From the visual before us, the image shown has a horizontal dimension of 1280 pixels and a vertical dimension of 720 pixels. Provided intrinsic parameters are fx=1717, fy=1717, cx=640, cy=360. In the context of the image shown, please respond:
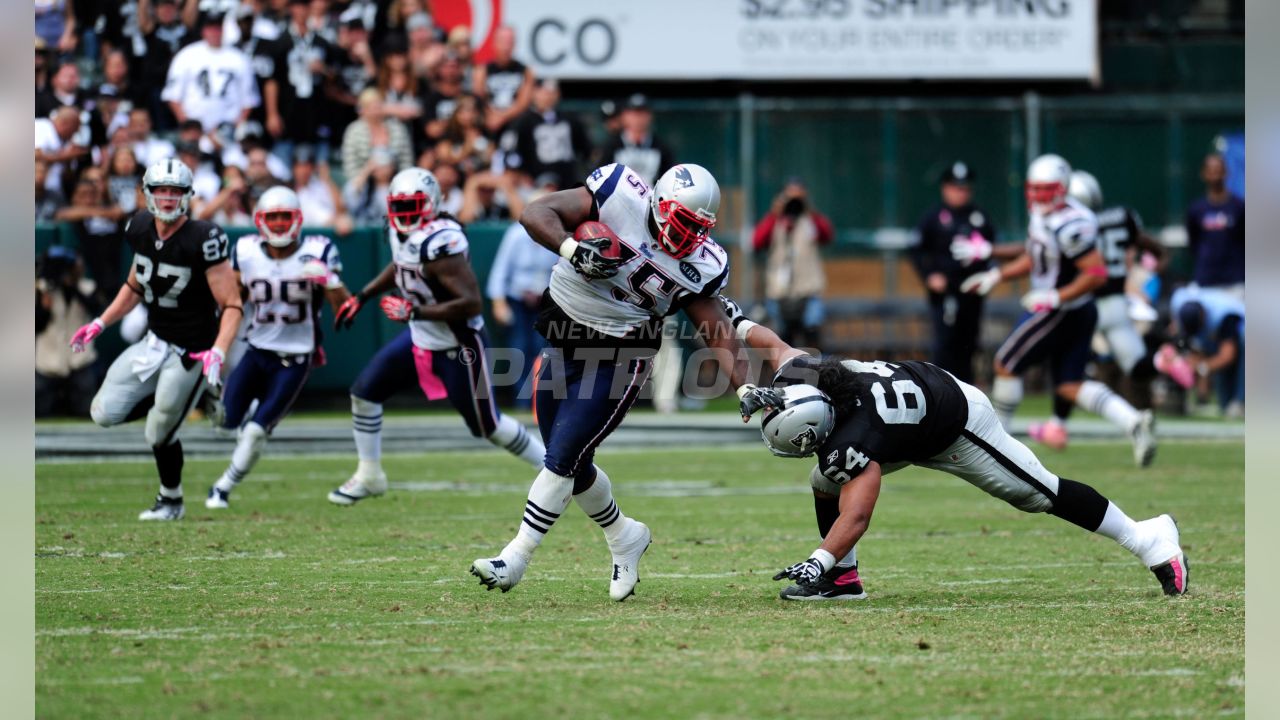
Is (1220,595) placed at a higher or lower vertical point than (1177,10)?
lower

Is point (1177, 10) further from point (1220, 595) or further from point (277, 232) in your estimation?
point (1220, 595)

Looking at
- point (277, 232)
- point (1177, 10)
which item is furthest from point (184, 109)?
point (1177, 10)

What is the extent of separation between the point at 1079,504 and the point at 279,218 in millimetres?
4996

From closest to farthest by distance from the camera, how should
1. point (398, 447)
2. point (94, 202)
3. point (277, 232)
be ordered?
point (277, 232), point (398, 447), point (94, 202)

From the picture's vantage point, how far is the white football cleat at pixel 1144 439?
11.0 meters

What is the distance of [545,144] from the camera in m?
14.8

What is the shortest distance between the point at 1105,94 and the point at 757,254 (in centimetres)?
473

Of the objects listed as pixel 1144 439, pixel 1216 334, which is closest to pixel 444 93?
pixel 1144 439

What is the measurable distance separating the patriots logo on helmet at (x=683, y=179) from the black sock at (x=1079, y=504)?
1.71 meters

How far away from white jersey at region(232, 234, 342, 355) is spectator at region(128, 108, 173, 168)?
178 inches

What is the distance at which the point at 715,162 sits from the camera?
1734cm

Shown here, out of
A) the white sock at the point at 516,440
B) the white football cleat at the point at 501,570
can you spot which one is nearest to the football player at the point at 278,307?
the white sock at the point at 516,440

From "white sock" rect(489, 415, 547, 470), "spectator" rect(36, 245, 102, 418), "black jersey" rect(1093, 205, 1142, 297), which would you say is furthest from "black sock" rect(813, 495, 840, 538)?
"spectator" rect(36, 245, 102, 418)

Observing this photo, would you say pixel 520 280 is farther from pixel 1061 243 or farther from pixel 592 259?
pixel 592 259
